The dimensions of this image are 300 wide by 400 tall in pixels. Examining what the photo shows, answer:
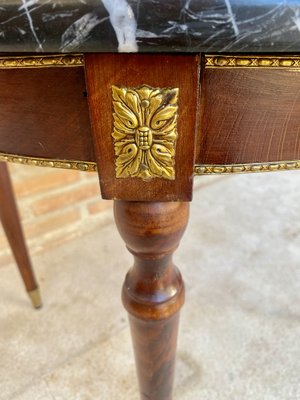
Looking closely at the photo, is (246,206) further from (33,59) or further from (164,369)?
(33,59)

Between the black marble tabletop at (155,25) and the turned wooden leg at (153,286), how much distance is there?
15cm

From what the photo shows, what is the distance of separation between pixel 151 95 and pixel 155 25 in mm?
48

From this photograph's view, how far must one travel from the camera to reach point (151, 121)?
0.92 feet

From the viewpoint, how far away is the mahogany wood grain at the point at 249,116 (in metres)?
0.28

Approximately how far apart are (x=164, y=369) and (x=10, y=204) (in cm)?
45

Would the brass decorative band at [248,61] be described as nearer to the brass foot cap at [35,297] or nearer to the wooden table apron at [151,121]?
the wooden table apron at [151,121]

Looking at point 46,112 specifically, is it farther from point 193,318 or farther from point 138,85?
point 193,318

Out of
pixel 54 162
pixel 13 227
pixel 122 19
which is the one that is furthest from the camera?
pixel 13 227

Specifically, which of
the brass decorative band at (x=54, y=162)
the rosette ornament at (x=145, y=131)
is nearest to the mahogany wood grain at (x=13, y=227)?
the brass decorative band at (x=54, y=162)

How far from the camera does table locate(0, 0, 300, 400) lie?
234 mm

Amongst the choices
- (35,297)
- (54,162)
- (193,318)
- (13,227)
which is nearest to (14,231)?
(13,227)

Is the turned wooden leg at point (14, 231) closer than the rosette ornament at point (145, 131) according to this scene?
No

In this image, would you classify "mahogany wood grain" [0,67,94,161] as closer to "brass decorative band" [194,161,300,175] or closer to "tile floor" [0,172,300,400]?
"brass decorative band" [194,161,300,175]

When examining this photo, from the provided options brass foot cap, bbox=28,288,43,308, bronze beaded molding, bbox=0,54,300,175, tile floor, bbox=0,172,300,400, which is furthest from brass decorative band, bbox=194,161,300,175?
brass foot cap, bbox=28,288,43,308
